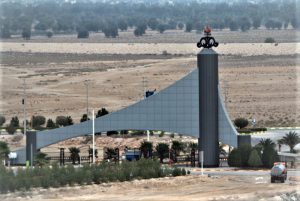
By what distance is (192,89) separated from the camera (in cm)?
6406

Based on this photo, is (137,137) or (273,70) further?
(273,70)

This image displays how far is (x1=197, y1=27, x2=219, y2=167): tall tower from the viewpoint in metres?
63.2

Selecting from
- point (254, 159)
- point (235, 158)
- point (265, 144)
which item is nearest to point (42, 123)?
point (265, 144)

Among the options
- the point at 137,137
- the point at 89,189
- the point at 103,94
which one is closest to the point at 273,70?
the point at 103,94

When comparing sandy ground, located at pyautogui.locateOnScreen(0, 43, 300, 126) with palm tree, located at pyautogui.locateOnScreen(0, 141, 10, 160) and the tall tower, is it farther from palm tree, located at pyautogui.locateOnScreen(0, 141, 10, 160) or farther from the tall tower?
the tall tower

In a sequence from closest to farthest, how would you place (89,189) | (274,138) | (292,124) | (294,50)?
(89,189)
(274,138)
(292,124)
(294,50)

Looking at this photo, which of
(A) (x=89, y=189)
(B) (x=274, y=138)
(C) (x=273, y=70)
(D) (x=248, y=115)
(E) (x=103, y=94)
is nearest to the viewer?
(A) (x=89, y=189)

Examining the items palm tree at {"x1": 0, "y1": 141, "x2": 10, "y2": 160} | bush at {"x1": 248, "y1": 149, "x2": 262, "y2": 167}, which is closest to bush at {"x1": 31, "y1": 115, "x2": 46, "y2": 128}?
palm tree at {"x1": 0, "y1": 141, "x2": 10, "y2": 160}

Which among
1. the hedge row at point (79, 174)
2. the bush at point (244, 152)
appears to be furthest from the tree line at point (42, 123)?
the hedge row at point (79, 174)

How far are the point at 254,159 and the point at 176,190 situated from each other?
9.25 metres

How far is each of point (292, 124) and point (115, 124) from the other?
25738mm

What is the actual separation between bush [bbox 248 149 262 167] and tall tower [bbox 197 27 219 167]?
1594mm

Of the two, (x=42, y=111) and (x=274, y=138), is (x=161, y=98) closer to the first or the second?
(x=274, y=138)

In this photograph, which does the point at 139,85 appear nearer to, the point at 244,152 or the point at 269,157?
the point at 244,152
